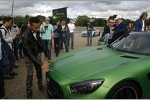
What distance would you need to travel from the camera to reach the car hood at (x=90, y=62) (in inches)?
179

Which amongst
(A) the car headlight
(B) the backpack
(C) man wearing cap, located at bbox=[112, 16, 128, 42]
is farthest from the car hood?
(C) man wearing cap, located at bbox=[112, 16, 128, 42]

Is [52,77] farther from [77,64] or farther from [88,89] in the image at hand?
[88,89]

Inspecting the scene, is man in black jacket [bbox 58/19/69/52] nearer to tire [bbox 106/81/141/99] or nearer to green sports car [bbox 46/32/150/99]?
green sports car [bbox 46/32/150/99]

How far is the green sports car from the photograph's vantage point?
421 cm

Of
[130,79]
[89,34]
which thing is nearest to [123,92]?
[130,79]

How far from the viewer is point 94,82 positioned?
4227mm

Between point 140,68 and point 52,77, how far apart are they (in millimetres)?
1556

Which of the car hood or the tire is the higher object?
the car hood

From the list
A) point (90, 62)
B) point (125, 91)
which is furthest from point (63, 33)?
point (125, 91)

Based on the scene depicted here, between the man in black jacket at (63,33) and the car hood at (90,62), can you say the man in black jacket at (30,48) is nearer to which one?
the car hood at (90,62)

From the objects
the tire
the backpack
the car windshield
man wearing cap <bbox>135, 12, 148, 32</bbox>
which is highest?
man wearing cap <bbox>135, 12, 148, 32</bbox>

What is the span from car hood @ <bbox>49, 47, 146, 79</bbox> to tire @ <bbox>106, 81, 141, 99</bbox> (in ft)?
1.13

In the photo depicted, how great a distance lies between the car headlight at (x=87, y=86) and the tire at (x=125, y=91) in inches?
8.9

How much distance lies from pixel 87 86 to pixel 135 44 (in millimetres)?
1886
